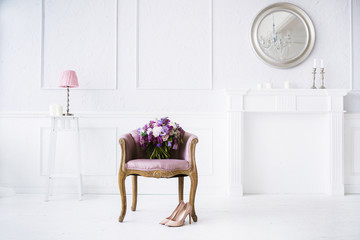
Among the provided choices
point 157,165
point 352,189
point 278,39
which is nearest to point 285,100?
point 278,39

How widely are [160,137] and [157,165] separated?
28 centimetres

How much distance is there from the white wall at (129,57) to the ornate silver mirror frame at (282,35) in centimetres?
10

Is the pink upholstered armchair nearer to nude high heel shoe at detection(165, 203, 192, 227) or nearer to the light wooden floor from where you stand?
nude high heel shoe at detection(165, 203, 192, 227)

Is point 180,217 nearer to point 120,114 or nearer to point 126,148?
point 126,148

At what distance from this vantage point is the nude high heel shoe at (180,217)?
2336mm

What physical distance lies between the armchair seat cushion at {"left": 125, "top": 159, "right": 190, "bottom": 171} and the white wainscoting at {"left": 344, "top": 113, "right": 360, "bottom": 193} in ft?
7.66

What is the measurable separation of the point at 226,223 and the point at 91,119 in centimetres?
206

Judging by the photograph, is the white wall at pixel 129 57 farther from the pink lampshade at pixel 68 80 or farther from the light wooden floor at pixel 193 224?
the light wooden floor at pixel 193 224

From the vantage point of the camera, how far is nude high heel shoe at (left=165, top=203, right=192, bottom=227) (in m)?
2.34

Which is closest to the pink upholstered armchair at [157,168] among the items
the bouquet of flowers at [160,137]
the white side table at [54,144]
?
the bouquet of flowers at [160,137]

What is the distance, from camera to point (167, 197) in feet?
11.1

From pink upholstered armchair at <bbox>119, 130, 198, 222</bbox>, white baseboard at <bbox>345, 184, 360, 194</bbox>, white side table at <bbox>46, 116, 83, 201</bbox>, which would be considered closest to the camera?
pink upholstered armchair at <bbox>119, 130, 198, 222</bbox>

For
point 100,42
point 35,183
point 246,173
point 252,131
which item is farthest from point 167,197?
point 100,42

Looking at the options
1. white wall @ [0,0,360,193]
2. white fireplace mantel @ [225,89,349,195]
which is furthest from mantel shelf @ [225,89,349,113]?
white wall @ [0,0,360,193]
